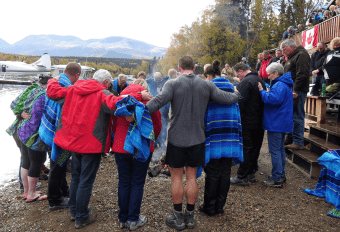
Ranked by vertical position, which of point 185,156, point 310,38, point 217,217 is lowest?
point 217,217

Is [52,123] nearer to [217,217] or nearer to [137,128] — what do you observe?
[137,128]

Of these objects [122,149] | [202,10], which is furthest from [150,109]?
[202,10]

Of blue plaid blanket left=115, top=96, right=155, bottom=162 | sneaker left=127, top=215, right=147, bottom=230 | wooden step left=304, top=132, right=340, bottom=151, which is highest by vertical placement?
blue plaid blanket left=115, top=96, right=155, bottom=162

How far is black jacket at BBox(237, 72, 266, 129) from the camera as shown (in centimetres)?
398

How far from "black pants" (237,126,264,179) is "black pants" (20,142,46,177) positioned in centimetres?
354

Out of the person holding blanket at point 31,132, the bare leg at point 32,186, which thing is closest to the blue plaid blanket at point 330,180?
the person holding blanket at point 31,132

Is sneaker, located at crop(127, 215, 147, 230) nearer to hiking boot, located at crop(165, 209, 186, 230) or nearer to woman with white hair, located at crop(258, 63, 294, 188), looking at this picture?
hiking boot, located at crop(165, 209, 186, 230)

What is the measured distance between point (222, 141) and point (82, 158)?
192 cm

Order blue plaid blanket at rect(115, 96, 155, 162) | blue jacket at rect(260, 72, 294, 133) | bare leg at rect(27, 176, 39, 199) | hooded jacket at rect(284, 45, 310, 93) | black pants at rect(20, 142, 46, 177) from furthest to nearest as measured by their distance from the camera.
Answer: hooded jacket at rect(284, 45, 310, 93) < blue jacket at rect(260, 72, 294, 133) < bare leg at rect(27, 176, 39, 199) < black pants at rect(20, 142, 46, 177) < blue plaid blanket at rect(115, 96, 155, 162)

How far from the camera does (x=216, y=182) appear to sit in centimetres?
314

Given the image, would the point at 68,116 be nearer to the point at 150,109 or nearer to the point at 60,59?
the point at 150,109

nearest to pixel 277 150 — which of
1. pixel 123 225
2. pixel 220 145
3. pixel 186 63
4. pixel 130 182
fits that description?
pixel 220 145

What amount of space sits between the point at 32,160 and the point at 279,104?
14.3 ft

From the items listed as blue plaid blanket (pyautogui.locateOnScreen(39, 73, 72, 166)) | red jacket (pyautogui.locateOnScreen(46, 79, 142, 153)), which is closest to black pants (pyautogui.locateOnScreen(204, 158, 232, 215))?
red jacket (pyautogui.locateOnScreen(46, 79, 142, 153))
